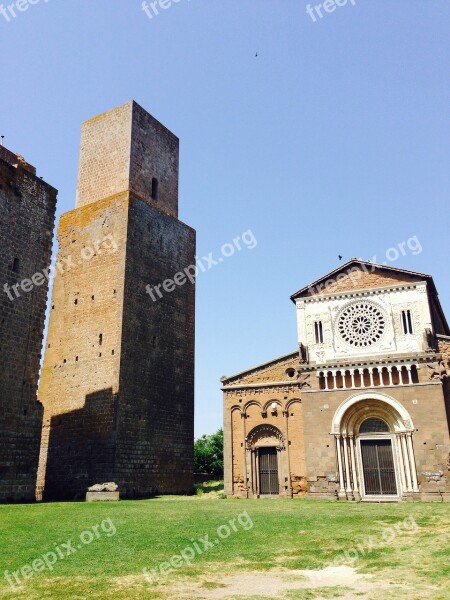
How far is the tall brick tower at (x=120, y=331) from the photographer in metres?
26.1

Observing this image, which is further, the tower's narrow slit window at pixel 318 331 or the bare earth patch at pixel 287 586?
the tower's narrow slit window at pixel 318 331

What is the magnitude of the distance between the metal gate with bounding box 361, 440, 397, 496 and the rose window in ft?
16.1

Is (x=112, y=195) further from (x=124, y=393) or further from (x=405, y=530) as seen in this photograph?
(x=405, y=530)

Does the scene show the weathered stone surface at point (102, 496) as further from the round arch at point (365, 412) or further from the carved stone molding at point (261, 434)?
the round arch at point (365, 412)

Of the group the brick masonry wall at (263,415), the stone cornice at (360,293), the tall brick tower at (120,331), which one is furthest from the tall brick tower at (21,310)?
the stone cornice at (360,293)

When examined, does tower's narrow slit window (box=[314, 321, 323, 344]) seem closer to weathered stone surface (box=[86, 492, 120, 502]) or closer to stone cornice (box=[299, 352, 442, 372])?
stone cornice (box=[299, 352, 442, 372])

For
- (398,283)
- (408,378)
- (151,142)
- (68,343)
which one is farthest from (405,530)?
(151,142)

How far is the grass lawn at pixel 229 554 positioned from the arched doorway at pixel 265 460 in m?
10.6

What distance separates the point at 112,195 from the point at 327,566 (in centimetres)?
2532

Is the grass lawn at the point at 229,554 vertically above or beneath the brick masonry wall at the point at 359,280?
beneath

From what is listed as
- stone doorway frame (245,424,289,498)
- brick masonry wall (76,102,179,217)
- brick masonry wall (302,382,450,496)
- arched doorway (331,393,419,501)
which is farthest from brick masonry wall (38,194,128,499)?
arched doorway (331,393,419,501)

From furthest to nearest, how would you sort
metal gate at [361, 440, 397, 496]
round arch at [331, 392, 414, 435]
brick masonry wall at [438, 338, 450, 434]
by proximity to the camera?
1. round arch at [331, 392, 414, 435]
2. metal gate at [361, 440, 397, 496]
3. brick masonry wall at [438, 338, 450, 434]

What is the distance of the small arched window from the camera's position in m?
25.4

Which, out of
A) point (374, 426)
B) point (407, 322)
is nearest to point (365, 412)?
point (374, 426)
